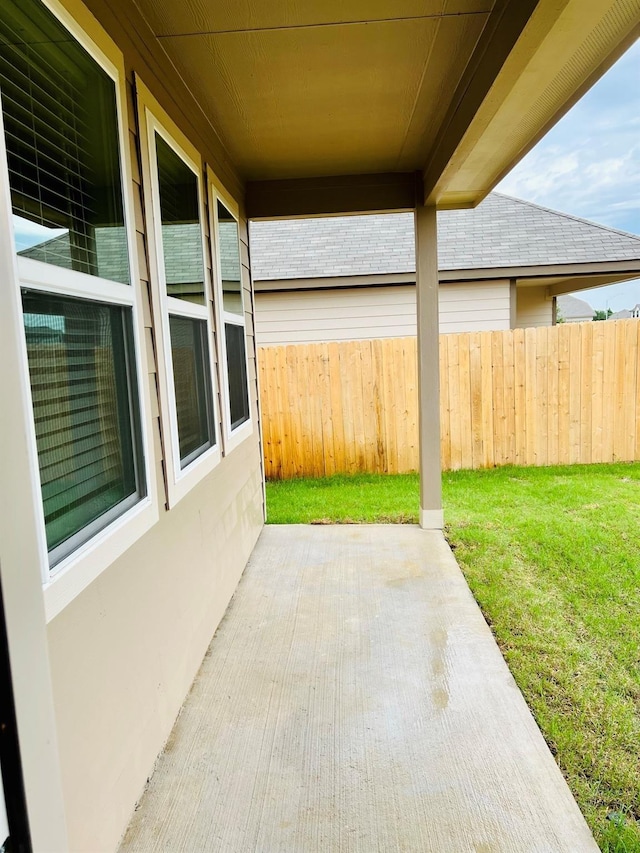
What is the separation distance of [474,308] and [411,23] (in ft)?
20.5

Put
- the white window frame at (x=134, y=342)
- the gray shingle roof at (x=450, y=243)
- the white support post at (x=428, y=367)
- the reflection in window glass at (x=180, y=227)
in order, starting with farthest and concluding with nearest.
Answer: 1. the gray shingle roof at (x=450, y=243)
2. the white support post at (x=428, y=367)
3. the reflection in window glass at (x=180, y=227)
4. the white window frame at (x=134, y=342)

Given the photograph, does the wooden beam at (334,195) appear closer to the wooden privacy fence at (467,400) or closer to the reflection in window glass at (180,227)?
the reflection in window glass at (180,227)

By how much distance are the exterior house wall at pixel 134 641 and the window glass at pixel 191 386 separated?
19cm

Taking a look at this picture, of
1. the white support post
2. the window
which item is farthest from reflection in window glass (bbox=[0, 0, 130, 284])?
the white support post

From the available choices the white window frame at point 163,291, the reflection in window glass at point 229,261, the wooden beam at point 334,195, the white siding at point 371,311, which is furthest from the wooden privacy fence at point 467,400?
the white window frame at point 163,291

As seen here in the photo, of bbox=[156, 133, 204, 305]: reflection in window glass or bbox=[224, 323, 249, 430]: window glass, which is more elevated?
bbox=[156, 133, 204, 305]: reflection in window glass

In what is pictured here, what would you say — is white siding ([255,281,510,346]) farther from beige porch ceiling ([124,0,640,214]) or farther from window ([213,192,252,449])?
beige porch ceiling ([124,0,640,214])

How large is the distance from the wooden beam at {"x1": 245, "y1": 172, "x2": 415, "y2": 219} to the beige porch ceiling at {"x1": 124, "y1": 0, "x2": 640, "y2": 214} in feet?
1.79

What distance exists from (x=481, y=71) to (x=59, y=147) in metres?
1.91

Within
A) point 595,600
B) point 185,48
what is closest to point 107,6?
point 185,48

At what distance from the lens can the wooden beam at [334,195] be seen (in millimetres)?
4473

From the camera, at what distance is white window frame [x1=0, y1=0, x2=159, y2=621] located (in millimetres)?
1364

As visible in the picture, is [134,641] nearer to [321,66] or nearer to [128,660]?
[128,660]

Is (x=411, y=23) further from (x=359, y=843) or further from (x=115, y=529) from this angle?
(x=359, y=843)
